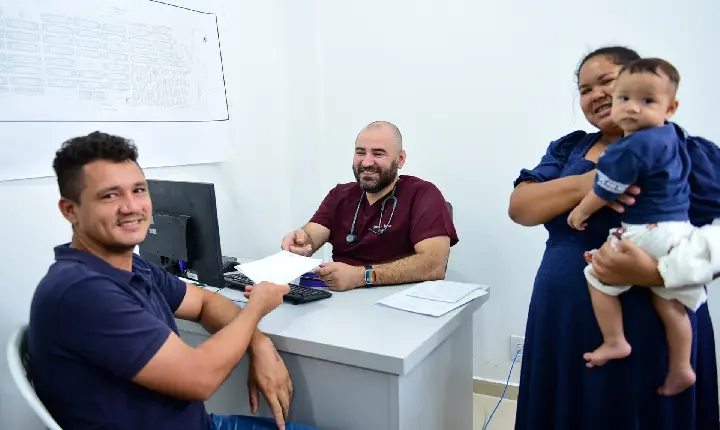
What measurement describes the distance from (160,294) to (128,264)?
130 mm

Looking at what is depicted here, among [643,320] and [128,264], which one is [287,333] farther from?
[643,320]

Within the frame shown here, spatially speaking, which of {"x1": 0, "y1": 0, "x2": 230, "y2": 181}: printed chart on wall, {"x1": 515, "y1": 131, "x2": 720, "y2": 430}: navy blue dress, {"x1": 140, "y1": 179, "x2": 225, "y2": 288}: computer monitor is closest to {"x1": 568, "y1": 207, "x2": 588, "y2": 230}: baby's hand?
{"x1": 515, "y1": 131, "x2": 720, "y2": 430}: navy blue dress

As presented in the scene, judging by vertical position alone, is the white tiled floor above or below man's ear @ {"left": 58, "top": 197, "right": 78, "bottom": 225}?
below

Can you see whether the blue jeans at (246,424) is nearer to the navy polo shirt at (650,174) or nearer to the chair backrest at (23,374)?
the chair backrest at (23,374)

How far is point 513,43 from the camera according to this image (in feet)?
8.13

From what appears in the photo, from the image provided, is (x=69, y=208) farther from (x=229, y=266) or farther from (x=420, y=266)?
(x=420, y=266)

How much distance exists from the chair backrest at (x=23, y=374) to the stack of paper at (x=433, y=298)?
0.92 m

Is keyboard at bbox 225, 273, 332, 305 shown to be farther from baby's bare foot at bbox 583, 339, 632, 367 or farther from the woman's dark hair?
the woman's dark hair

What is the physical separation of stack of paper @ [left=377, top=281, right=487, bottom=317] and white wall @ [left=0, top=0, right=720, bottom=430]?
914 millimetres

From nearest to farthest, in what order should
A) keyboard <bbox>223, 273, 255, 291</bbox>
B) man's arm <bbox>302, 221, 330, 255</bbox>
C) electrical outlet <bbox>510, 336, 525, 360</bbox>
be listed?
keyboard <bbox>223, 273, 255, 291</bbox> < man's arm <bbox>302, 221, 330, 255</bbox> < electrical outlet <bbox>510, 336, 525, 360</bbox>

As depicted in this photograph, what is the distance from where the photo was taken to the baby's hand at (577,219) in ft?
3.80

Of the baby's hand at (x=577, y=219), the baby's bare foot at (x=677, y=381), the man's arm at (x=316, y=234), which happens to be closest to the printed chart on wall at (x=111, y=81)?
the man's arm at (x=316, y=234)

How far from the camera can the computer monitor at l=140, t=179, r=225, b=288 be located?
63.5 inches

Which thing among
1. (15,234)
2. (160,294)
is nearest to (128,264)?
(160,294)
